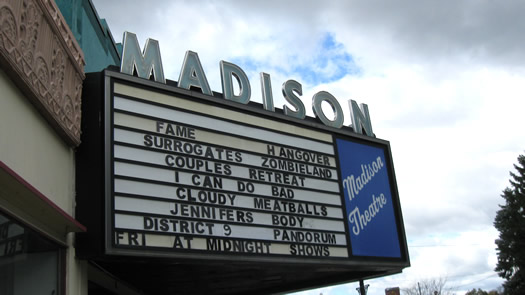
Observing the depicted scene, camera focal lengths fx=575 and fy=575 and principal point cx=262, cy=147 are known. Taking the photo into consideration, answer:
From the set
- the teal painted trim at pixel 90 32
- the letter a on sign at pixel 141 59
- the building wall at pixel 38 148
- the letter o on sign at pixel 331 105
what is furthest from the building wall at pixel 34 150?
the letter o on sign at pixel 331 105

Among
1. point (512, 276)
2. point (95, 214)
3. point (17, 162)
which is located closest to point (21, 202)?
point (17, 162)

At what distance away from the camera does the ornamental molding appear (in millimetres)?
6573

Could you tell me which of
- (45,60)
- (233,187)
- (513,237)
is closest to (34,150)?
(45,60)

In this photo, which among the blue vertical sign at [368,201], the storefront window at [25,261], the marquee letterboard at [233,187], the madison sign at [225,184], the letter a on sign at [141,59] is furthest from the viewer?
→ the blue vertical sign at [368,201]

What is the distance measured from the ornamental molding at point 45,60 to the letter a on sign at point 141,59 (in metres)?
0.86

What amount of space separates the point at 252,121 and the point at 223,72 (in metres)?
1.13

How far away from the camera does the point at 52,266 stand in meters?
7.81

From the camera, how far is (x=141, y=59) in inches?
390

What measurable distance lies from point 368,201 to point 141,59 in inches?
231

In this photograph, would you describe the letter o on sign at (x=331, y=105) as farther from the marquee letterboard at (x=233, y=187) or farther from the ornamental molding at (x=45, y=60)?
the ornamental molding at (x=45, y=60)

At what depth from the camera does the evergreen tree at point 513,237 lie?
43.4 metres

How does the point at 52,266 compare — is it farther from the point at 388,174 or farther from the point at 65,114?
the point at 388,174

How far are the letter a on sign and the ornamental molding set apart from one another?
0.86 metres

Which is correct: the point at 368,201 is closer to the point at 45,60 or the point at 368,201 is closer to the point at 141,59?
the point at 141,59
